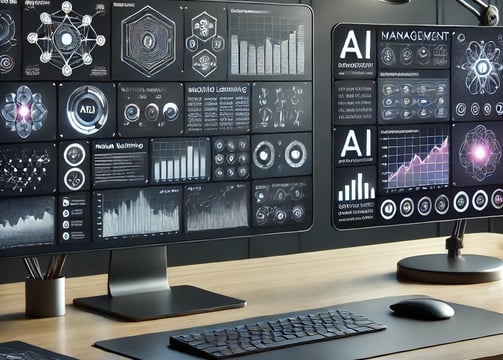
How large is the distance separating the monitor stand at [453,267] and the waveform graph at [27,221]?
31.5 inches

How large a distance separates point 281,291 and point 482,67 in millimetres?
692

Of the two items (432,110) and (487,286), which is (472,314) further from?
(432,110)

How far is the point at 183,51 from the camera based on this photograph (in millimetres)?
1885

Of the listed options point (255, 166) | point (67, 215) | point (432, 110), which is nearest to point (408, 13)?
point (432, 110)

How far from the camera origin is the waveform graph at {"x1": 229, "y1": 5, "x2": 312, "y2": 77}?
1.95 metres

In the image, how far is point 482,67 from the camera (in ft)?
7.46

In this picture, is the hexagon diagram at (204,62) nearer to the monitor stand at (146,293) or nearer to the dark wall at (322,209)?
the monitor stand at (146,293)

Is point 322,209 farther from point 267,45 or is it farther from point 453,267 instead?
point 267,45

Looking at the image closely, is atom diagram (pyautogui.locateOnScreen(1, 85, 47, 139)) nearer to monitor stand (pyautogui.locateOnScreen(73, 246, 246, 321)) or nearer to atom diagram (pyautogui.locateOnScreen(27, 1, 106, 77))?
atom diagram (pyautogui.locateOnScreen(27, 1, 106, 77))

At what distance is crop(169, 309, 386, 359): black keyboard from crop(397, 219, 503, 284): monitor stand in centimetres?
41

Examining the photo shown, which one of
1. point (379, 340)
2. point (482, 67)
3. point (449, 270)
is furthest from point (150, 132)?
point (482, 67)

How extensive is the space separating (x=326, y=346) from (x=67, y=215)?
510 millimetres

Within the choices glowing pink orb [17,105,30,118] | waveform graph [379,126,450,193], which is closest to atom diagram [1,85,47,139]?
glowing pink orb [17,105,30,118]

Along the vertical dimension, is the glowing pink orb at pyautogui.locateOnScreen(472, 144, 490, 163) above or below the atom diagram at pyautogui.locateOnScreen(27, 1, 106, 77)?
below
